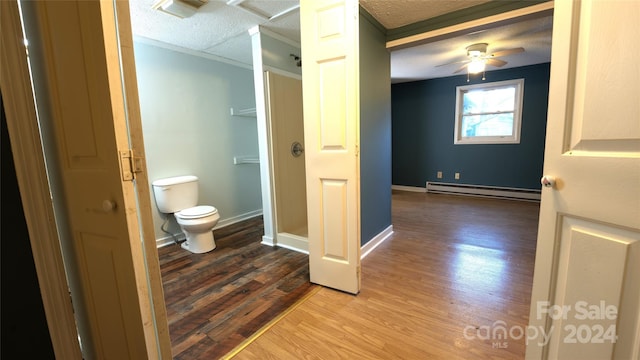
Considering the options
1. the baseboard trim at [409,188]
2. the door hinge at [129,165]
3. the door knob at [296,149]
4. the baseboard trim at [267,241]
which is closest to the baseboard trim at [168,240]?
the baseboard trim at [267,241]

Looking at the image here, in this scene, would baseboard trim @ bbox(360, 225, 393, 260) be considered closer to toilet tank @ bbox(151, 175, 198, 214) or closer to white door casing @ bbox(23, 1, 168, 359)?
white door casing @ bbox(23, 1, 168, 359)

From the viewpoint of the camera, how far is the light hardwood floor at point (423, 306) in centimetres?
136

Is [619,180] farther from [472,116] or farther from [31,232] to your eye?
[472,116]

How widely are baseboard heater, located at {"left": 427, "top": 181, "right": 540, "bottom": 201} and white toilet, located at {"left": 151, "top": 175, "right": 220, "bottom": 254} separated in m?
4.40

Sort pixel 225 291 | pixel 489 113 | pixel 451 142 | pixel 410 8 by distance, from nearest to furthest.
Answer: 1. pixel 225 291
2. pixel 410 8
3. pixel 489 113
4. pixel 451 142

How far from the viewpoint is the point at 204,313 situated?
1674 mm

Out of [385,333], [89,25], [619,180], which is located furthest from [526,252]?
[89,25]

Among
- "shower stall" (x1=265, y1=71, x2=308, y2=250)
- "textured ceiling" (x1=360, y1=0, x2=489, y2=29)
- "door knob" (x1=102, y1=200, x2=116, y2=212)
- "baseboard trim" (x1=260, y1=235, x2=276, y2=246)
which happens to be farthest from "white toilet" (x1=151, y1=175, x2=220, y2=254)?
"textured ceiling" (x1=360, y1=0, x2=489, y2=29)

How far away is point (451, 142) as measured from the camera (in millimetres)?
5066

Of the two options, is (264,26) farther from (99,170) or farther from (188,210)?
(99,170)

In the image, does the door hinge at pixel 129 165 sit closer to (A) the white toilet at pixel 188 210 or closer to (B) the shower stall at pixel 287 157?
(A) the white toilet at pixel 188 210

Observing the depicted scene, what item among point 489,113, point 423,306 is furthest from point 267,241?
point 489,113

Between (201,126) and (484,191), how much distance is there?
4937 millimetres

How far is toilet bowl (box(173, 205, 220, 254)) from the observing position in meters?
2.46
